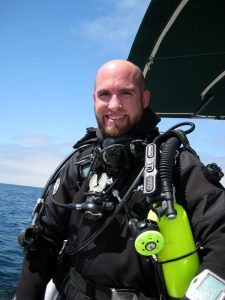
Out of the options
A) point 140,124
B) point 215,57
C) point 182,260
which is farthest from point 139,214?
point 215,57

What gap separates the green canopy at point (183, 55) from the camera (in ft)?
12.2

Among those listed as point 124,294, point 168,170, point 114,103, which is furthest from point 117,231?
point 114,103

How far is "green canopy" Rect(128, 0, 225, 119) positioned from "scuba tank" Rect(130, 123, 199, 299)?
2517 millimetres

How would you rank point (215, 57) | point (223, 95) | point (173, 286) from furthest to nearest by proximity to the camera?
point (223, 95) < point (215, 57) < point (173, 286)

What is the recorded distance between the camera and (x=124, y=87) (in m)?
2.31

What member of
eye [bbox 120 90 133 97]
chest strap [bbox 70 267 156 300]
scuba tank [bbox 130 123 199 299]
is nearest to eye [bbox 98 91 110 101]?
eye [bbox 120 90 133 97]

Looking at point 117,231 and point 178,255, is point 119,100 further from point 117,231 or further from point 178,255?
point 178,255

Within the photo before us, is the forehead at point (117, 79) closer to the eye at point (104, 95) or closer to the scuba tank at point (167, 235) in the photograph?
the eye at point (104, 95)

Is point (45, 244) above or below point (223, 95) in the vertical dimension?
below

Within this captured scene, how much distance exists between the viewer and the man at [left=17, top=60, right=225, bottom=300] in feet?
6.05

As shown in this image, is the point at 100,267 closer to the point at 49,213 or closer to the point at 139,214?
the point at 139,214

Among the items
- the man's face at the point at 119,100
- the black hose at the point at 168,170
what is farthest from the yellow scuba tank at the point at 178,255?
the man's face at the point at 119,100

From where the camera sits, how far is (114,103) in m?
2.28

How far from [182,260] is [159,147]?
677 millimetres
